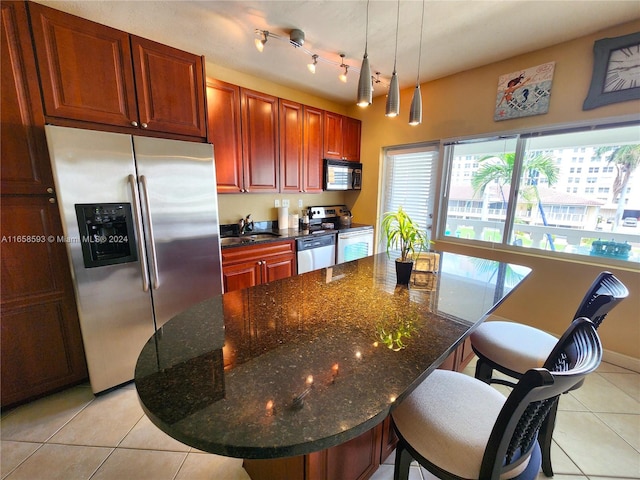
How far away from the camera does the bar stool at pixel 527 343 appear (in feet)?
3.74

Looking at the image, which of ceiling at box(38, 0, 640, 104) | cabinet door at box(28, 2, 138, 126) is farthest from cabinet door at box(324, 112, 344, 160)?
cabinet door at box(28, 2, 138, 126)

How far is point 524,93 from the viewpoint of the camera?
245 centimetres

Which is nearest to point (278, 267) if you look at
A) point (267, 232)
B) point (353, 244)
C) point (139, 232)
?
point (267, 232)

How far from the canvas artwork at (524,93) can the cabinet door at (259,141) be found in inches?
92.3

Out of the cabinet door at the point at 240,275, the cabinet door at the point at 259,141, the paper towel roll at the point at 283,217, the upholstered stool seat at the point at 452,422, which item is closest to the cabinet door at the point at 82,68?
the cabinet door at the point at 259,141

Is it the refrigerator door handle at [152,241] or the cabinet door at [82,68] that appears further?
the refrigerator door handle at [152,241]

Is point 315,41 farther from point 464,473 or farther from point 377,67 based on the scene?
point 464,473

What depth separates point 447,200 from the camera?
317cm

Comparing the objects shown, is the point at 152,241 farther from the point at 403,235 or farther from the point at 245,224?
the point at 403,235

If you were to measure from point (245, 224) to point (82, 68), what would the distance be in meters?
1.82

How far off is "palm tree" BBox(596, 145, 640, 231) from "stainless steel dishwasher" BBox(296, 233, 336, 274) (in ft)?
8.59

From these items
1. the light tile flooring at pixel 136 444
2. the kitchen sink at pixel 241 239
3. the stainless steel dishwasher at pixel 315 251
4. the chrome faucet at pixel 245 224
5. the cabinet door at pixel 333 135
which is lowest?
the light tile flooring at pixel 136 444

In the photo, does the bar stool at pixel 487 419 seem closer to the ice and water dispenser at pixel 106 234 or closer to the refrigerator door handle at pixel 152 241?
the refrigerator door handle at pixel 152 241

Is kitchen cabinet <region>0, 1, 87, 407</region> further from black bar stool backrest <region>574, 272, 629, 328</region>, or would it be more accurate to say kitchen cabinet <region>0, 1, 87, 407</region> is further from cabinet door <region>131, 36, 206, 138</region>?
black bar stool backrest <region>574, 272, 629, 328</region>
